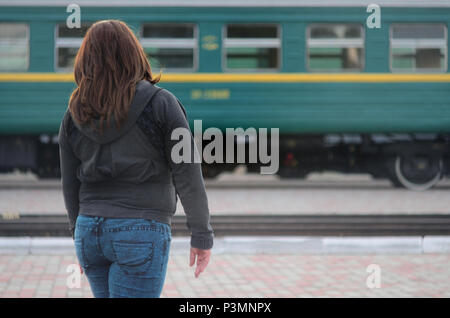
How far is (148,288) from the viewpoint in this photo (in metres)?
2.13

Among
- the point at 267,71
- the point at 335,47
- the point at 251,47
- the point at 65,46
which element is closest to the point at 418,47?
the point at 335,47

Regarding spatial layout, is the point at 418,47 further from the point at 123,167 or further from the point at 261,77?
the point at 123,167

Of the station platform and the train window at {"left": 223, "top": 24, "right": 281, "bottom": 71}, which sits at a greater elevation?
the train window at {"left": 223, "top": 24, "right": 281, "bottom": 71}

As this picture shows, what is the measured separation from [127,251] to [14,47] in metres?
9.73

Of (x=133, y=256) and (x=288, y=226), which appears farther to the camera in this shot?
(x=288, y=226)

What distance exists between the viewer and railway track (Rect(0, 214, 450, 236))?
6.79 metres

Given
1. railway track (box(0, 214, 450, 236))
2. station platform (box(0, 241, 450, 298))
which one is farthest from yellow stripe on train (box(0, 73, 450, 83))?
station platform (box(0, 241, 450, 298))

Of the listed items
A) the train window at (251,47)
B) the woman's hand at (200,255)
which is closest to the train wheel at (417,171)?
the train window at (251,47)

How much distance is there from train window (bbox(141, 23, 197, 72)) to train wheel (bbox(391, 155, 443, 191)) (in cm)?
419

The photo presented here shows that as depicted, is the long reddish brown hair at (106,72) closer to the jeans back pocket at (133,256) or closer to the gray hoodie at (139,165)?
the gray hoodie at (139,165)

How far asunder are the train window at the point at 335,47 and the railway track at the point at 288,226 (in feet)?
13.8

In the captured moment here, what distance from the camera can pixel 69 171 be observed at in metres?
2.31

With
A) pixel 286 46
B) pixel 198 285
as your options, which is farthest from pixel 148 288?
pixel 286 46

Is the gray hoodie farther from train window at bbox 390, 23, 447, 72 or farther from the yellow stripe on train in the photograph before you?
train window at bbox 390, 23, 447, 72
